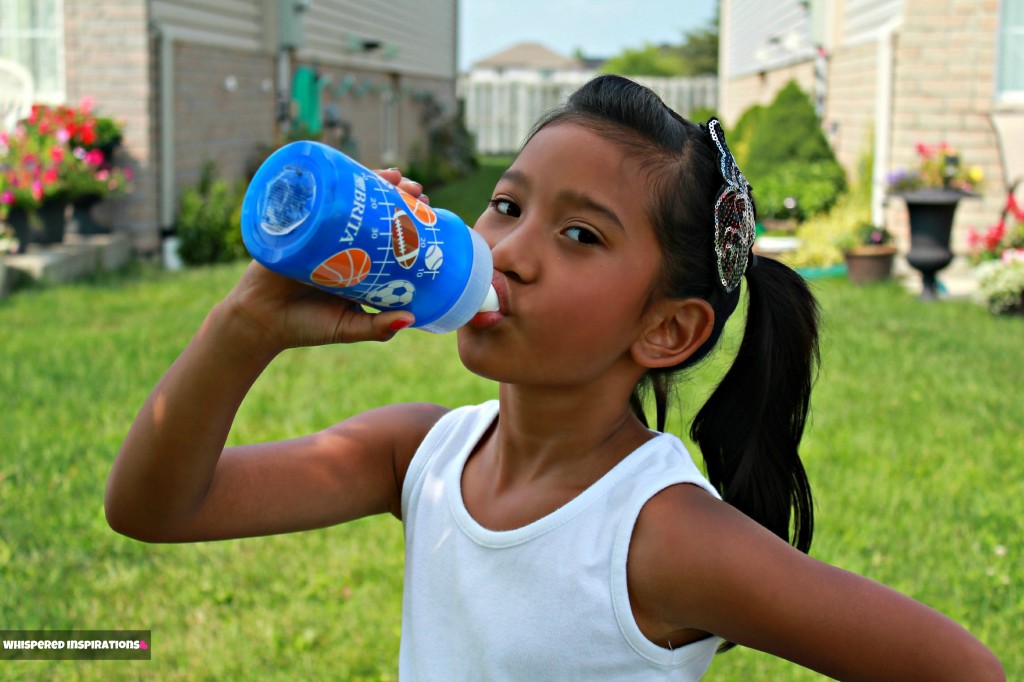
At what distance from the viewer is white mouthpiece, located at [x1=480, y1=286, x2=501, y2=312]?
1.57m

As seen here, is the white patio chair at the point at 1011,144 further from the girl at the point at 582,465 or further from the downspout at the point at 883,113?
the girl at the point at 582,465

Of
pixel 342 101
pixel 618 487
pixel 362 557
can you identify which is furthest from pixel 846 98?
pixel 618 487

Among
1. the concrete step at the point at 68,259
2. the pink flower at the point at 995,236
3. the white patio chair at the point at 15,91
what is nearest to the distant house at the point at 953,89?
the pink flower at the point at 995,236

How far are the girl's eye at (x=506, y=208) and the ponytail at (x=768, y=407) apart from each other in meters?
0.49

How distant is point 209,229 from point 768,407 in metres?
8.89

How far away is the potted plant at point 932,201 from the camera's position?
9.16m

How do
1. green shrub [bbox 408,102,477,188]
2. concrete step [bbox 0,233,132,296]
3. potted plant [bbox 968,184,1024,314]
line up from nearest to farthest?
potted plant [bbox 968,184,1024,314]
concrete step [bbox 0,233,132,296]
green shrub [bbox 408,102,477,188]

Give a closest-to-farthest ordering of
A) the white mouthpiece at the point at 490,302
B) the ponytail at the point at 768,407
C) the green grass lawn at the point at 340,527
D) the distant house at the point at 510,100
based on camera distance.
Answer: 1. the white mouthpiece at the point at 490,302
2. the ponytail at the point at 768,407
3. the green grass lawn at the point at 340,527
4. the distant house at the point at 510,100

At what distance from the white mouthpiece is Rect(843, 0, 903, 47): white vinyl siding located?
10.2m

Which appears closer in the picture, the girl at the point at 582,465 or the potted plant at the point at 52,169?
the girl at the point at 582,465

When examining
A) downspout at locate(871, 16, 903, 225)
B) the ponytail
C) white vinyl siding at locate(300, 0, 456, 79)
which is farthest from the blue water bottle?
white vinyl siding at locate(300, 0, 456, 79)

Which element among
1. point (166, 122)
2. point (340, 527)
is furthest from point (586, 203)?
point (166, 122)

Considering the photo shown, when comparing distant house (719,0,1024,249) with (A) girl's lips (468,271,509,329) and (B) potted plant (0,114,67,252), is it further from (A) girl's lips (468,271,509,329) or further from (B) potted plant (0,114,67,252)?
(A) girl's lips (468,271,509,329)

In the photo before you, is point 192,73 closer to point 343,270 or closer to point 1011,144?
point 1011,144
